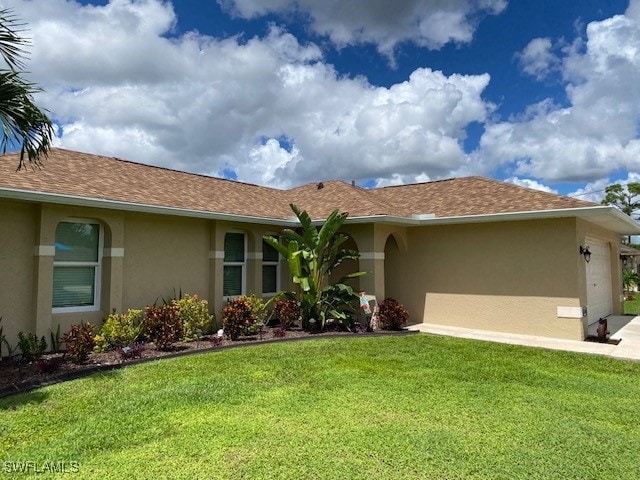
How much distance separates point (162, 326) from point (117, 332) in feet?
3.26

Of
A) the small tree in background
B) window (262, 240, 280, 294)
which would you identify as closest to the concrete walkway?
window (262, 240, 280, 294)

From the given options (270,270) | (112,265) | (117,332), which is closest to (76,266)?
(112,265)

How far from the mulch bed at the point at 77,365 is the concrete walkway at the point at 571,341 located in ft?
12.6

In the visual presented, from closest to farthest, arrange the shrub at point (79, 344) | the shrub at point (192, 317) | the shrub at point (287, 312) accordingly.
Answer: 1. the shrub at point (79, 344)
2. the shrub at point (192, 317)
3. the shrub at point (287, 312)

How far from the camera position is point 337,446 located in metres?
4.45

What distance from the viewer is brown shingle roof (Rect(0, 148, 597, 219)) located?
9820mm

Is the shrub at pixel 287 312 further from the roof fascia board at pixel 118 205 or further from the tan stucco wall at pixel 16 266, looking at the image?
the tan stucco wall at pixel 16 266

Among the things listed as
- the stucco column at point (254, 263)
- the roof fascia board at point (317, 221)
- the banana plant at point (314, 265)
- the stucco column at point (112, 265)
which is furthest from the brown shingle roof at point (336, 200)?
the stucco column at point (112, 265)

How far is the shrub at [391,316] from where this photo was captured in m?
12.2

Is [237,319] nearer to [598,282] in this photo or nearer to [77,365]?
[77,365]

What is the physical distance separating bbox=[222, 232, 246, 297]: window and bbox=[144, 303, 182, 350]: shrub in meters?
3.19

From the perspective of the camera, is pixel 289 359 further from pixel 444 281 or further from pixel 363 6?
pixel 363 6

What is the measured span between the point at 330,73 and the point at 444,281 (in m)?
10.1

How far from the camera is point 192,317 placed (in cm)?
1062
